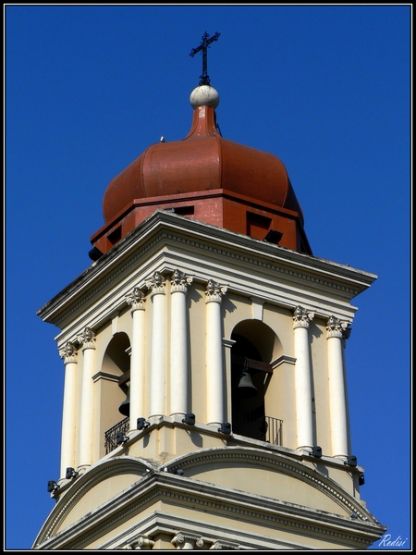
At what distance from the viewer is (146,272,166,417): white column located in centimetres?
3884

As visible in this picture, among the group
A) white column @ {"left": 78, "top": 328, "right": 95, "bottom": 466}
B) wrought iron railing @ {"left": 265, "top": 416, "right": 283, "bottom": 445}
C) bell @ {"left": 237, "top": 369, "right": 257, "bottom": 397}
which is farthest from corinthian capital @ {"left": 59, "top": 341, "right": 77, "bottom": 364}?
wrought iron railing @ {"left": 265, "top": 416, "right": 283, "bottom": 445}

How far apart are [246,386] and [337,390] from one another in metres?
2.03

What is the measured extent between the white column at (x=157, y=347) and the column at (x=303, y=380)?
10.3 ft

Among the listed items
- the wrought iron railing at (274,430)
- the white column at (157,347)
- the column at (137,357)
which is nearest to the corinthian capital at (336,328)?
the wrought iron railing at (274,430)

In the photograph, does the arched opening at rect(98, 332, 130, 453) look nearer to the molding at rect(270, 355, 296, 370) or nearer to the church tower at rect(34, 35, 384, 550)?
the church tower at rect(34, 35, 384, 550)

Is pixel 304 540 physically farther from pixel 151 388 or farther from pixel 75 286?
pixel 75 286

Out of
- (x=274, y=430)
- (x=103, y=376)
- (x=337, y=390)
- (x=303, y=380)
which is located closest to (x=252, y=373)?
(x=303, y=380)

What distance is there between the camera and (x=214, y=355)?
130 feet

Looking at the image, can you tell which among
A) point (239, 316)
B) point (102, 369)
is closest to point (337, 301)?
point (239, 316)

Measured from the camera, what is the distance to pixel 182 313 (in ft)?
131

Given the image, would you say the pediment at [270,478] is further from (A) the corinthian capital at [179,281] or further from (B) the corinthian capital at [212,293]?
(A) the corinthian capital at [179,281]

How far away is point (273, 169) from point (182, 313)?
16.6 ft

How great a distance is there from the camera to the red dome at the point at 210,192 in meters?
42.1

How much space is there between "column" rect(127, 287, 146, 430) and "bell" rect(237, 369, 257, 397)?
7.20 ft
